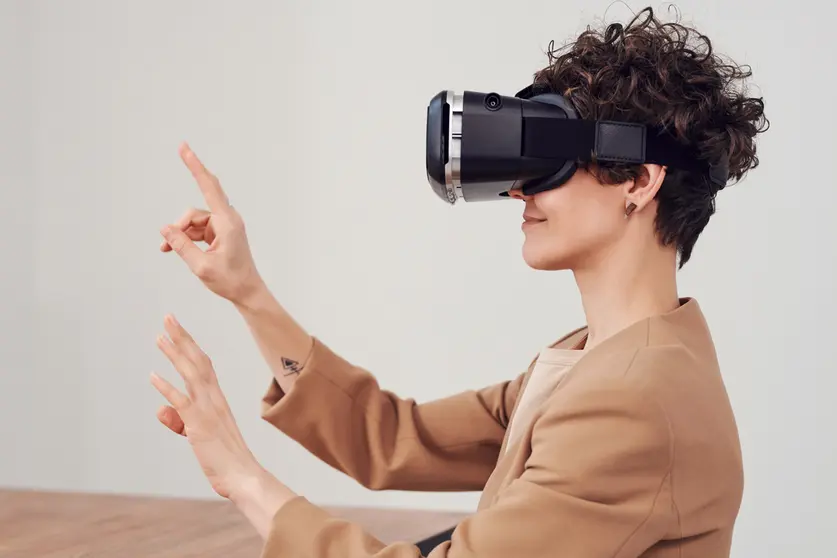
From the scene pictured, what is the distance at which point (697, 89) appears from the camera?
1.21 meters

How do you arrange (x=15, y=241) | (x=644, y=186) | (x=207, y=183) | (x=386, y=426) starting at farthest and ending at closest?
(x=15, y=241), (x=386, y=426), (x=207, y=183), (x=644, y=186)

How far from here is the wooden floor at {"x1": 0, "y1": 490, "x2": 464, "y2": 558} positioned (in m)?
1.57

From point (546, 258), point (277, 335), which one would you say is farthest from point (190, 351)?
point (546, 258)

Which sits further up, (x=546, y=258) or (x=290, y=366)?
(x=546, y=258)

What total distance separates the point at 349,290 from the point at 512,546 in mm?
1950

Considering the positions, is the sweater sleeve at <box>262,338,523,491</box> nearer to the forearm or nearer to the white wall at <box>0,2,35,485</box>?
the forearm

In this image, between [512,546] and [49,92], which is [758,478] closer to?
[512,546]

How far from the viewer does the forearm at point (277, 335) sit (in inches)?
54.9

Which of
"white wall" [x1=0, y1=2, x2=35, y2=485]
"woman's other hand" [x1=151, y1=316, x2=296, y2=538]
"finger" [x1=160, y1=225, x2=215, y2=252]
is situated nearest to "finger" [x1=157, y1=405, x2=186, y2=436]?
"woman's other hand" [x1=151, y1=316, x2=296, y2=538]

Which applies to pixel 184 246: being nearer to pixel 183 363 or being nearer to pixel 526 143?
pixel 183 363

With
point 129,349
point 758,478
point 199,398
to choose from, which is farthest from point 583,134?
point 129,349

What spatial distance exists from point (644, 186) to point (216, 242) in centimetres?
53

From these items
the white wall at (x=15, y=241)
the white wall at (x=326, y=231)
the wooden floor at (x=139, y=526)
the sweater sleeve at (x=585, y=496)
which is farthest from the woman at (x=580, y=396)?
the white wall at (x=15, y=241)

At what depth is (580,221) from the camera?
1.20 meters
